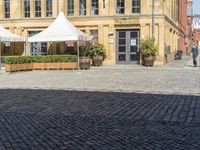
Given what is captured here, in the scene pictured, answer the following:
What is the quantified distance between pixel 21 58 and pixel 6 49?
34.9ft

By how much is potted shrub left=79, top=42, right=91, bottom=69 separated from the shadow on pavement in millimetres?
14047

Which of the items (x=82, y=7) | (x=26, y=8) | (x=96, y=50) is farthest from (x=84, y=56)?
(x=26, y=8)

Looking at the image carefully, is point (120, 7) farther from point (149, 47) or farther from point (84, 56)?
point (84, 56)

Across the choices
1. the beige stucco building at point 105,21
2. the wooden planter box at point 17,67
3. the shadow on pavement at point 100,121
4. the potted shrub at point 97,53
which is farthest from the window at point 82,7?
the shadow on pavement at point 100,121

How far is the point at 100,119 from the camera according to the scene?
873 cm

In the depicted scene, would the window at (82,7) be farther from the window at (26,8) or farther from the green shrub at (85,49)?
the window at (26,8)

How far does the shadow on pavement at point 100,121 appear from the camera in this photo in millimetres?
6543

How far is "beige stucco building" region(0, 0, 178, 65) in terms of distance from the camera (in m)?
31.1

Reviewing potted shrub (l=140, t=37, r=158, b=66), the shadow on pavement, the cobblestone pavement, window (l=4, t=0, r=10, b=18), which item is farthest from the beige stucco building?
the shadow on pavement

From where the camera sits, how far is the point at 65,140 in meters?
6.72

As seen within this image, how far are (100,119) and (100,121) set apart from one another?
24 cm

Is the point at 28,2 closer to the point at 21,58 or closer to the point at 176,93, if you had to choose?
the point at 21,58

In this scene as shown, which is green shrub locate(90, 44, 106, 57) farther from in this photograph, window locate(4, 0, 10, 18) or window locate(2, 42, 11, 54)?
window locate(4, 0, 10, 18)

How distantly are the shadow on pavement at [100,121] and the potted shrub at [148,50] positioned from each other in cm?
1655
